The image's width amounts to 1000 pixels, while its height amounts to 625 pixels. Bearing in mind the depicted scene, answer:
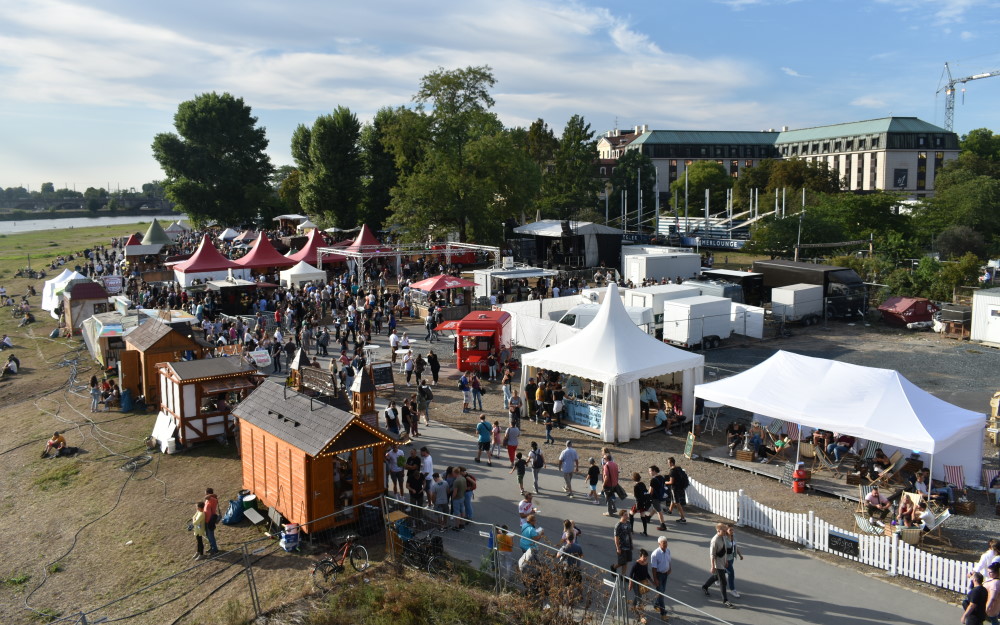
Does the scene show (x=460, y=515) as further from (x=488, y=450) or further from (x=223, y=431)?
(x=223, y=431)

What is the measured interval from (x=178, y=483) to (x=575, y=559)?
31.1 feet

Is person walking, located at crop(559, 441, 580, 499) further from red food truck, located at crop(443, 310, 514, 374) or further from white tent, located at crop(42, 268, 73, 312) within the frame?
white tent, located at crop(42, 268, 73, 312)

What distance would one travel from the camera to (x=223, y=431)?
1698 centimetres

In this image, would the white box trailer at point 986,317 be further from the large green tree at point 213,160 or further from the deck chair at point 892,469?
the large green tree at point 213,160

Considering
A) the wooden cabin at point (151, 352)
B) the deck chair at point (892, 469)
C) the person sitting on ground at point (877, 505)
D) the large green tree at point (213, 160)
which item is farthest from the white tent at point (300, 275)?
the large green tree at point (213, 160)

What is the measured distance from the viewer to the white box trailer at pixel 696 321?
25.2 metres

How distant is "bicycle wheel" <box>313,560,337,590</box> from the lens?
396 inches

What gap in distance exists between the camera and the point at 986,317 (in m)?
25.6

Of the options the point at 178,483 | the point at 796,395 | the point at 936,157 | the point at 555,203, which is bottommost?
the point at 178,483

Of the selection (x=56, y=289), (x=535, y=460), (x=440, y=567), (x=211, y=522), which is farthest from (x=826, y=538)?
(x=56, y=289)

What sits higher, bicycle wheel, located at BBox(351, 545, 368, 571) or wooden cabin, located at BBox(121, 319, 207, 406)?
wooden cabin, located at BBox(121, 319, 207, 406)

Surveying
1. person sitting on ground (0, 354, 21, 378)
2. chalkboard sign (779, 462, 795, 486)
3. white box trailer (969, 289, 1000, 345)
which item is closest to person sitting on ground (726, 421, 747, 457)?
chalkboard sign (779, 462, 795, 486)

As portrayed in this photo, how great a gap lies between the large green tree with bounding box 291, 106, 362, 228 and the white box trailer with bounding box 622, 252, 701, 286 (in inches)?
1171

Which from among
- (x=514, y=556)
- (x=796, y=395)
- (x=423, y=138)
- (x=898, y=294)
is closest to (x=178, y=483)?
(x=514, y=556)
